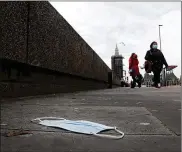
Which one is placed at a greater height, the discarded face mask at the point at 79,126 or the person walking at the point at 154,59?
the person walking at the point at 154,59

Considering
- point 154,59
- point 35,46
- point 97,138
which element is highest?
point 154,59

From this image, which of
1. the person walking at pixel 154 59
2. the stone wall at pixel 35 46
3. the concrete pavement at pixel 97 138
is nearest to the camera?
the concrete pavement at pixel 97 138

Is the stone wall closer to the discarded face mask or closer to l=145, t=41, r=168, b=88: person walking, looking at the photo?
the discarded face mask

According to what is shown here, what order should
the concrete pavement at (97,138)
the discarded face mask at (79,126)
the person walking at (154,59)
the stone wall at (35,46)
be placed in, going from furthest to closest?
1. the person walking at (154,59)
2. the stone wall at (35,46)
3. the discarded face mask at (79,126)
4. the concrete pavement at (97,138)

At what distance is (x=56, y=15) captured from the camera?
8.33 meters

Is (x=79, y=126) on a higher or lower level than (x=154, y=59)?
lower

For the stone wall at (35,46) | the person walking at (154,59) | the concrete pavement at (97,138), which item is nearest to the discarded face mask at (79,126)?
the concrete pavement at (97,138)

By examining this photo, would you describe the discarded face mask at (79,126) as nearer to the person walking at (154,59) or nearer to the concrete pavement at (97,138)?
the concrete pavement at (97,138)

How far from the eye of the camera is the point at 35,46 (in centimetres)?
671

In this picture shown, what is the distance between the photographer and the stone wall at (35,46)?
17.7ft

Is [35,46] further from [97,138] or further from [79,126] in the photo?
[97,138]

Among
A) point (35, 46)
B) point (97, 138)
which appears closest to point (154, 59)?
point (35, 46)

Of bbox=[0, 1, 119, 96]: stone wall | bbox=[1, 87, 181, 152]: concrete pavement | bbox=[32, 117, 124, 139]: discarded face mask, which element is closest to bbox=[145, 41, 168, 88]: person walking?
bbox=[0, 1, 119, 96]: stone wall

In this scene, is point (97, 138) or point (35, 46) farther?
point (35, 46)
